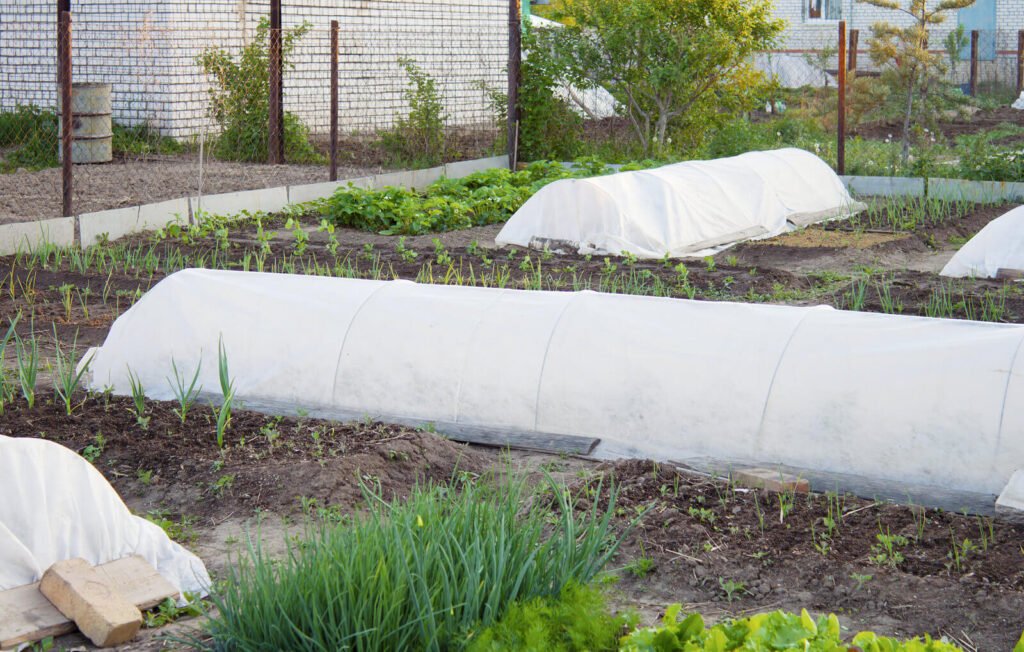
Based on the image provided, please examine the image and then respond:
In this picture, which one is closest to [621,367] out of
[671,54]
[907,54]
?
[671,54]

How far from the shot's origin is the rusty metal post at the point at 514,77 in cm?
1365

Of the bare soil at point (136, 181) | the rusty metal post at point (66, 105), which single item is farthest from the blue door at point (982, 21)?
the rusty metal post at point (66, 105)

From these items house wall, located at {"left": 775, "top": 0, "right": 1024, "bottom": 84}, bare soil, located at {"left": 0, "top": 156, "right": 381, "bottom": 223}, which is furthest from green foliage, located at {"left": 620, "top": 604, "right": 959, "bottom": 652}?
house wall, located at {"left": 775, "top": 0, "right": 1024, "bottom": 84}

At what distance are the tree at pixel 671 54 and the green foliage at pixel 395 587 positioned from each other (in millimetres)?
10972

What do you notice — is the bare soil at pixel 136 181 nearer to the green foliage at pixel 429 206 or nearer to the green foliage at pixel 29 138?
the green foliage at pixel 29 138

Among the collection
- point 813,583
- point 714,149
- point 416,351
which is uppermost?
point 714,149

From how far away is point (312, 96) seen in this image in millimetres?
15844

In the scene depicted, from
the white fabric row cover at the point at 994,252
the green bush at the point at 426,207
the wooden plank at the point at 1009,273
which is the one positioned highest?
the green bush at the point at 426,207

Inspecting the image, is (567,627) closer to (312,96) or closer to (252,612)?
(252,612)

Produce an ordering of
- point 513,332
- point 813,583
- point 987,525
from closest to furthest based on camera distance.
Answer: point 813,583
point 987,525
point 513,332

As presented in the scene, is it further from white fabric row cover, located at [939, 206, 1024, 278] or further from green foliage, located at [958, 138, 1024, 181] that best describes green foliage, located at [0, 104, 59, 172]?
green foliage, located at [958, 138, 1024, 181]

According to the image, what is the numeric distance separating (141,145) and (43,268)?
6385mm

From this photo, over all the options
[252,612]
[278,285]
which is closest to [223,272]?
[278,285]

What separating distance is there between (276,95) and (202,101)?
1372mm
